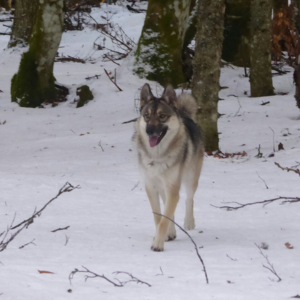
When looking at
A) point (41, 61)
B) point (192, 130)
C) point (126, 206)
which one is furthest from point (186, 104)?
point (41, 61)

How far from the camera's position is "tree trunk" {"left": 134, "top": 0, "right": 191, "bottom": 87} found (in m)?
14.3

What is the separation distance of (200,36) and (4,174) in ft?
13.4

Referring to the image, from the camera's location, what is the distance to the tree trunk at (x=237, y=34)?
16203 millimetres

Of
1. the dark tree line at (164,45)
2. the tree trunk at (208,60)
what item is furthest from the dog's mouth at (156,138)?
the dark tree line at (164,45)

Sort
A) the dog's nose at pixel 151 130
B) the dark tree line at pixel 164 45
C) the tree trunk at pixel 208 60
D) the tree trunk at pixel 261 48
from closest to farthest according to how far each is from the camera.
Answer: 1. the dog's nose at pixel 151 130
2. the tree trunk at pixel 208 60
3. the tree trunk at pixel 261 48
4. the dark tree line at pixel 164 45

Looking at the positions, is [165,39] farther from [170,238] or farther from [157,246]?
[157,246]

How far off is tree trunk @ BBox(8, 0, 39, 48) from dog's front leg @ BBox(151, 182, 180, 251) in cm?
1367

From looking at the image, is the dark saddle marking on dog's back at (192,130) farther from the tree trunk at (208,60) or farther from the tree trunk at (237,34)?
the tree trunk at (237,34)

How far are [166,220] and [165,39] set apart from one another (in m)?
9.97

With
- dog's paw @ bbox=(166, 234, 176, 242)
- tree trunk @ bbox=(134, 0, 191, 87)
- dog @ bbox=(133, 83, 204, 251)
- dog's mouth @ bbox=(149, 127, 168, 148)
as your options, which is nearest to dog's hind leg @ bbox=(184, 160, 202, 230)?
dog @ bbox=(133, 83, 204, 251)

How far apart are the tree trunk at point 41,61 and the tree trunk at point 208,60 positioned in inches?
224

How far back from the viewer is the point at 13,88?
14781mm

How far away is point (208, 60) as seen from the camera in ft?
30.5

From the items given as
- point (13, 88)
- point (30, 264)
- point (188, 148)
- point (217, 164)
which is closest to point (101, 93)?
point (13, 88)
